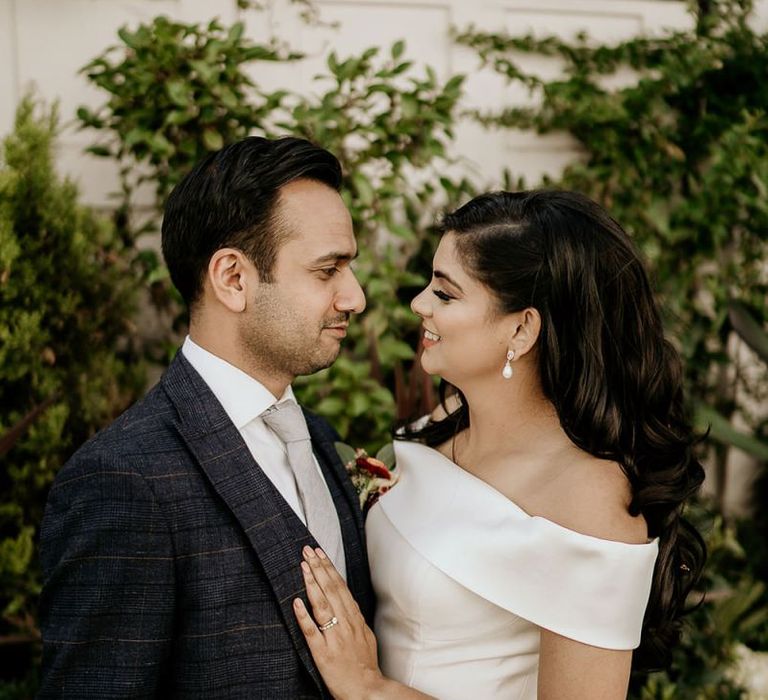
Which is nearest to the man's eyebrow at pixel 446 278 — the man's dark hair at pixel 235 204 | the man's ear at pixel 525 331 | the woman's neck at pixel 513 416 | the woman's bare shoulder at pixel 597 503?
the man's ear at pixel 525 331

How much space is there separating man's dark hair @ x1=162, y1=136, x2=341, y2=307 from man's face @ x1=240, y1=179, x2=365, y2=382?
0.03 meters

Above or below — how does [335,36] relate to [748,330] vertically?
above

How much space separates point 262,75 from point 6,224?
4.66 feet

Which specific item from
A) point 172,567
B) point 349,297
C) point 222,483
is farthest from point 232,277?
point 172,567

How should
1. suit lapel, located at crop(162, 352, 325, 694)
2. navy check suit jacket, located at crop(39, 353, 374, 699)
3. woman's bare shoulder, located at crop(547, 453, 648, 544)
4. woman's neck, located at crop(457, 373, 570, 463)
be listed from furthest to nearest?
1. woman's neck, located at crop(457, 373, 570, 463)
2. woman's bare shoulder, located at crop(547, 453, 648, 544)
3. suit lapel, located at crop(162, 352, 325, 694)
4. navy check suit jacket, located at crop(39, 353, 374, 699)

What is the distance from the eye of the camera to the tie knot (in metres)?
1.95

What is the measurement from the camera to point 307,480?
194cm

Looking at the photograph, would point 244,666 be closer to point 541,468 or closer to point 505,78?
point 541,468

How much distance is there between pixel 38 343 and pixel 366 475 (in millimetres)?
1263

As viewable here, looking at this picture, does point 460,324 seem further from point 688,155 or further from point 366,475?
point 688,155

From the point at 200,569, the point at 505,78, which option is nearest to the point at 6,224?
the point at 200,569

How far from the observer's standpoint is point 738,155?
12.7 ft

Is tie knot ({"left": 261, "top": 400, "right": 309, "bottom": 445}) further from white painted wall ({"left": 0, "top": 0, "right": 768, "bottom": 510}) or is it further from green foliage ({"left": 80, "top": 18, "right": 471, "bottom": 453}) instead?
white painted wall ({"left": 0, "top": 0, "right": 768, "bottom": 510})

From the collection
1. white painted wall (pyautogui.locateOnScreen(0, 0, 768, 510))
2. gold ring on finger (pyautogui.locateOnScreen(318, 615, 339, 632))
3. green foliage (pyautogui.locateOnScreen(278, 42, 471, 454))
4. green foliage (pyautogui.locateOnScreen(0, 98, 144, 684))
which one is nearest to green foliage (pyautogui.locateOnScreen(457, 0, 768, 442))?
white painted wall (pyautogui.locateOnScreen(0, 0, 768, 510))
